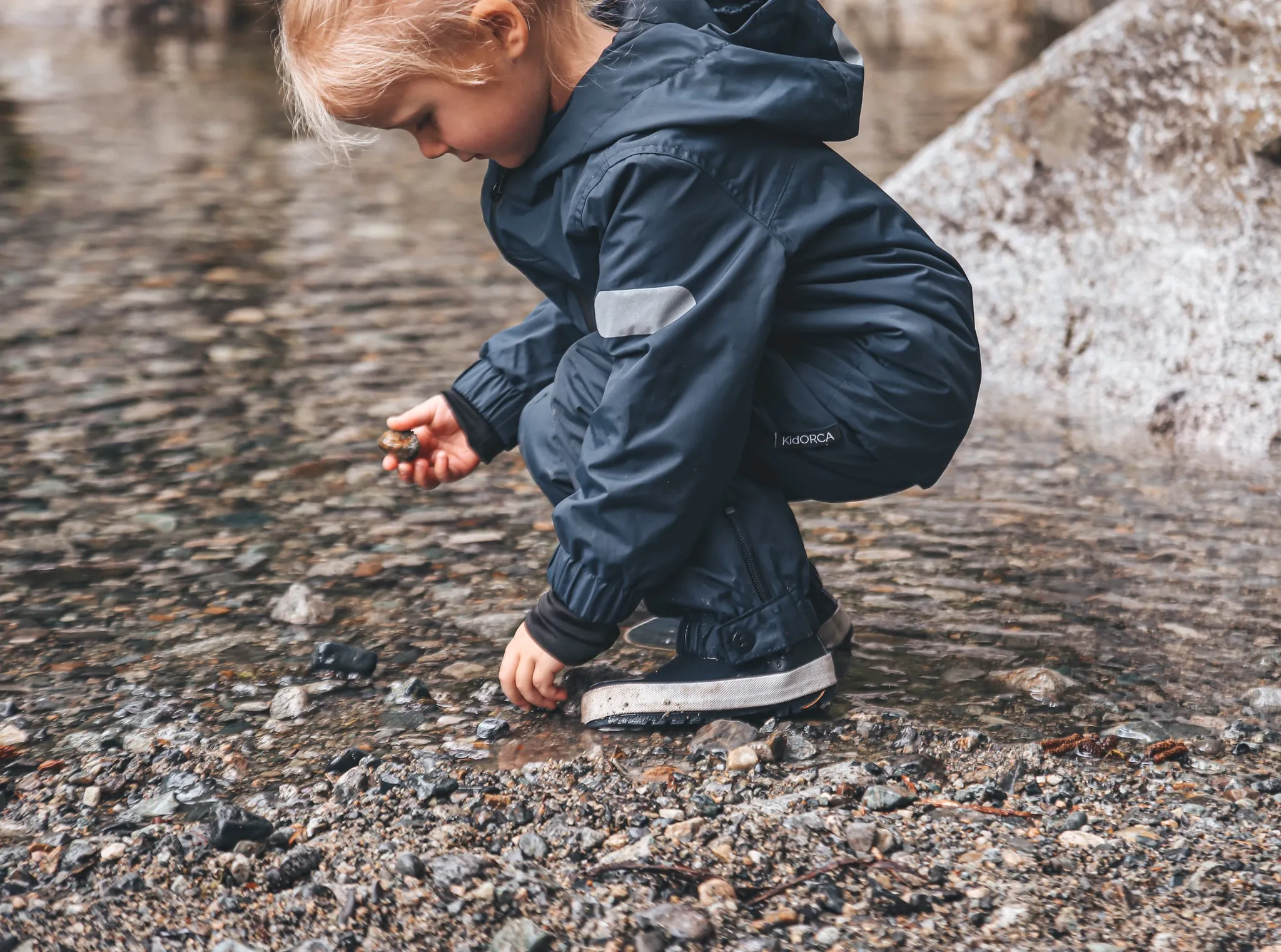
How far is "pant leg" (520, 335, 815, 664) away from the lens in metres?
2.25

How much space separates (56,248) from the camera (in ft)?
18.4

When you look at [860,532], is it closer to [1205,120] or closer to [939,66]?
[1205,120]

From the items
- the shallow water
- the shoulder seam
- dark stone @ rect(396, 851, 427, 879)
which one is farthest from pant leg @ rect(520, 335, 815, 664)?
dark stone @ rect(396, 851, 427, 879)

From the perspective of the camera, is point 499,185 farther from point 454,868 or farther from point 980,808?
point 980,808

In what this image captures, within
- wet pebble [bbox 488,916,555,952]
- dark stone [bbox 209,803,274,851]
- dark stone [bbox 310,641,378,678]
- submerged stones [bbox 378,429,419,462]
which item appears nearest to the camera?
wet pebble [bbox 488,916,555,952]

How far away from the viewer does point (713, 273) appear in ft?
6.79

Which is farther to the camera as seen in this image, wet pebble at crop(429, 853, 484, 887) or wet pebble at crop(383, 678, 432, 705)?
wet pebble at crop(383, 678, 432, 705)

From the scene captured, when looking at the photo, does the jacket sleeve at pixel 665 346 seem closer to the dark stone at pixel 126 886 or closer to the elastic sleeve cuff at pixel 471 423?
the elastic sleeve cuff at pixel 471 423

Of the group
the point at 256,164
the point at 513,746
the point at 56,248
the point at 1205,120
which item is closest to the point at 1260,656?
the point at 513,746

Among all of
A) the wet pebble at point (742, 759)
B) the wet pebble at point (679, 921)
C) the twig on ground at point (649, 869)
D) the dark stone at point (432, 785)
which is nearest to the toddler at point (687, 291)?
the wet pebble at point (742, 759)

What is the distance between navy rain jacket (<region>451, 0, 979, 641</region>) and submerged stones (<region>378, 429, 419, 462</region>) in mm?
509

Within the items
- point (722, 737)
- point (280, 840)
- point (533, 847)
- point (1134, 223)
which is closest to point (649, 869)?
point (533, 847)

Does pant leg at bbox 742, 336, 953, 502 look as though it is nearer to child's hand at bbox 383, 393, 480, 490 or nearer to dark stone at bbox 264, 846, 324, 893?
child's hand at bbox 383, 393, 480, 490

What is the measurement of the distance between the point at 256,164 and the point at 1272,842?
6.85 m
